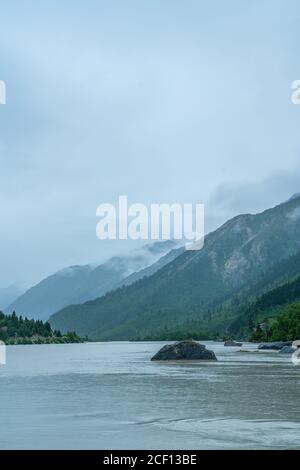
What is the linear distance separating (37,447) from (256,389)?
33924mm

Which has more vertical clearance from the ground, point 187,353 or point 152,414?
point 187,353

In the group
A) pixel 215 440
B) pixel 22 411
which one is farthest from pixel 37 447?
pixel 22 411

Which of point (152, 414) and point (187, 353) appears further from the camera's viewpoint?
point (187, 353)

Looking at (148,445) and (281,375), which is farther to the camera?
(281,375)

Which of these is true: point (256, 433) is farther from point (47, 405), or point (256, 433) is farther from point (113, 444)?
point (47, 405)

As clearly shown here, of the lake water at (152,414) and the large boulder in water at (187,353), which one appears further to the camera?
the large boulder in water at (187,353)

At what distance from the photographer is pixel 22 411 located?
46125 mm

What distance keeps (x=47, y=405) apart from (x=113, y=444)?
62.1ft

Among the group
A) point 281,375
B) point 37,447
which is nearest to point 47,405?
point 37,447

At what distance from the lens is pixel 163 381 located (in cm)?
7400

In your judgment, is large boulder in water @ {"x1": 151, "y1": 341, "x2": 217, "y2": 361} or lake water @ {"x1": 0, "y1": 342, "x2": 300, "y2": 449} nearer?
lake water @ {"x1": 0, "y1": 342, "x2": 300, "y2": 449}

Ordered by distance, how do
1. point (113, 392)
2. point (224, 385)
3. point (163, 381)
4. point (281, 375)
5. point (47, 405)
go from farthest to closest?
point (281, 375)
point (163, 381)
point (224, 385)
point (113, 392)
point (47, 405)
